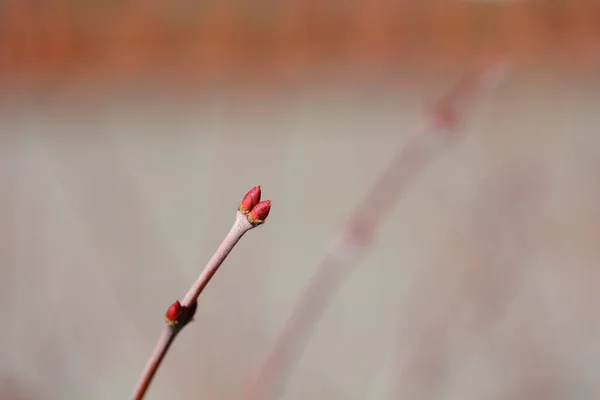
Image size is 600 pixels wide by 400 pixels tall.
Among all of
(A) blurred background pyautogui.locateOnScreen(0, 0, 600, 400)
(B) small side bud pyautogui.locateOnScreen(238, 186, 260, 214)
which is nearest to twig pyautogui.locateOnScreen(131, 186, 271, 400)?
(B) small side bud pyautogui.locateOnScreen(238, 186, 260, 214)

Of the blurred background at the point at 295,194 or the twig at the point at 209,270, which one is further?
the blurred background at the point at 295,194

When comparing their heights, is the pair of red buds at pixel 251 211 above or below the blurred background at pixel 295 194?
below

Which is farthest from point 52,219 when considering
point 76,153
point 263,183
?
point 263,183

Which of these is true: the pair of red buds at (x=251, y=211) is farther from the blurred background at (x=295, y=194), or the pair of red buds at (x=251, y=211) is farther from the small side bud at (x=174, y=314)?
the blurred background at (x=295, y=194)

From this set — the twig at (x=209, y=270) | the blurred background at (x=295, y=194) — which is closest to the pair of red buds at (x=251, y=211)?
the twig at (x=209, y=270)

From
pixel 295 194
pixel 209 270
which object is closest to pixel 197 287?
pixel 209 270

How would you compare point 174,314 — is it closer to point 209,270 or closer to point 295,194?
point 209,270

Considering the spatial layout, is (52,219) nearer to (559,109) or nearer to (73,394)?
(73,394)

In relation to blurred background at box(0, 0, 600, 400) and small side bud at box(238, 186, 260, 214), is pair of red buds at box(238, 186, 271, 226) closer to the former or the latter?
small side bud at box(238, 186, 260, 214)
